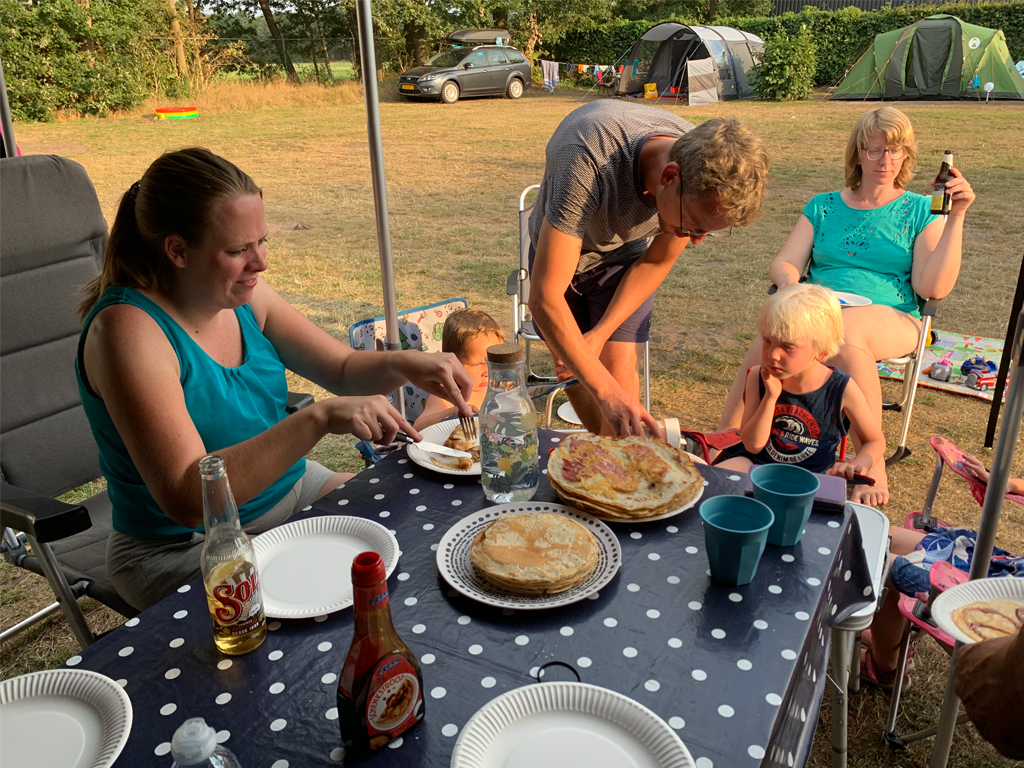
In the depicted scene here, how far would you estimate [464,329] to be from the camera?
2.86 metres

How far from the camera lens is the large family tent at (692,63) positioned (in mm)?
15891

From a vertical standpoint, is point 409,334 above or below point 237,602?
below

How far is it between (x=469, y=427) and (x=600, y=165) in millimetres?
994

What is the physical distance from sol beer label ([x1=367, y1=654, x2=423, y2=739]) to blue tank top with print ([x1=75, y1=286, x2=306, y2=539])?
0.89 meters

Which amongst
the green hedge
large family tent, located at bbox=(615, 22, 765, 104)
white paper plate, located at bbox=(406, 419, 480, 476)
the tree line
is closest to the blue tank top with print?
white paper plate, located at bbox=(406, 419, 480, 476)

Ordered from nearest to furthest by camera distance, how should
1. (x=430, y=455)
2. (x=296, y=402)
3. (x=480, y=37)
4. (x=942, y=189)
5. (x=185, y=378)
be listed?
(x=185, y=378)
(x=430, y=455)
(x=296, y=402)
(x=942, y=189)
(x=480, y=37)

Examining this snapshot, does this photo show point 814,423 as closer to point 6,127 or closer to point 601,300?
point 601,300

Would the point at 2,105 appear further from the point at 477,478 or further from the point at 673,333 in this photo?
the point at 673,333

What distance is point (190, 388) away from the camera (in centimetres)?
155

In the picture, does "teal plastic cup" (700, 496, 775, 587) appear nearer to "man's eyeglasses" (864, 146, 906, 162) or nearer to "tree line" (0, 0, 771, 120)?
"man's eyeglasses" (864, 146, 906, 162)

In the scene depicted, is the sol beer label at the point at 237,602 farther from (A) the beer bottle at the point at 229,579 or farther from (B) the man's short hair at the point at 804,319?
(B) the man's short hair at the point at 804,319

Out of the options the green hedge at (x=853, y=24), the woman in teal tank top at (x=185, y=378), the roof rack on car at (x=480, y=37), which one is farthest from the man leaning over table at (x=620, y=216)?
the roof rack on car at (x=480, y=37)

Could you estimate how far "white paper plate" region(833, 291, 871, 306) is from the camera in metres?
3.11

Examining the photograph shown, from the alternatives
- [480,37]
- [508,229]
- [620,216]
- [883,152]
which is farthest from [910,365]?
[480,37]
